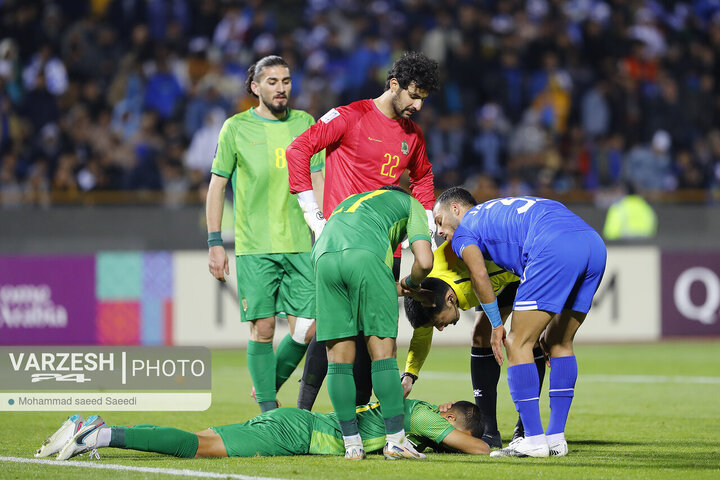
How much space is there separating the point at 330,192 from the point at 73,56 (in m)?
11.5

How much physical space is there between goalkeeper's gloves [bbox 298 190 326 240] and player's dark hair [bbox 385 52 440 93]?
0.98 m

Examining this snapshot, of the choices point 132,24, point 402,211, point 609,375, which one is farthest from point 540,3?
point 402,211

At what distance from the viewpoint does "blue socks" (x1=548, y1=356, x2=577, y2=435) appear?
6.93 m

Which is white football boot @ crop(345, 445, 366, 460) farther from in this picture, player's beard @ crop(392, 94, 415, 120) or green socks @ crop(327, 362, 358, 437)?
player's beard @ crop(392, 94, 415, 120)

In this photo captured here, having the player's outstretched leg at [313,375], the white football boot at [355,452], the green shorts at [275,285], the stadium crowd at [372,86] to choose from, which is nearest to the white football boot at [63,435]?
the white football boot at [355,452]

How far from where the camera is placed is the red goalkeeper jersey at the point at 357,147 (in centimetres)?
755

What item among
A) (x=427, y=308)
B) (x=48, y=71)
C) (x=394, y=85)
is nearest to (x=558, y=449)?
(x=427, y=308)

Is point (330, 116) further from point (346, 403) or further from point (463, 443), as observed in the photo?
point (463, 443)

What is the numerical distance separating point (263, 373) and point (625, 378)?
18.6ft

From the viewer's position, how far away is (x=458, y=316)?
7145mm

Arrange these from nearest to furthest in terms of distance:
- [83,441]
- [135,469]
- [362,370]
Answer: [135,469]
[83,441]
[362,370]

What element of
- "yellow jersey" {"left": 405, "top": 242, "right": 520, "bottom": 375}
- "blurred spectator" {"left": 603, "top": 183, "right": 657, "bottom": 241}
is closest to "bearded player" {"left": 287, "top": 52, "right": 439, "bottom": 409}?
"yellow jersey" {"left": 405, "top": 242, "right": 520, "bottom": 375}

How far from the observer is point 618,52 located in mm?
20703

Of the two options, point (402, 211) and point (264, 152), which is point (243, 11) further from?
point (402, 211)
